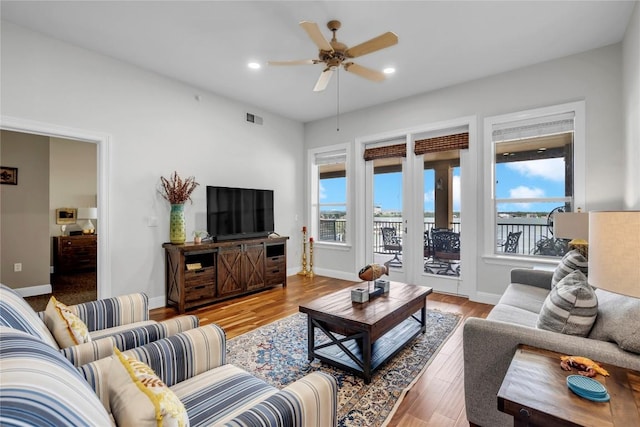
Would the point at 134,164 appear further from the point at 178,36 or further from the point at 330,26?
the point at 330,26

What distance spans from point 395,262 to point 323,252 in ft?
4.80

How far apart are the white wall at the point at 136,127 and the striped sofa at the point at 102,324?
189cm

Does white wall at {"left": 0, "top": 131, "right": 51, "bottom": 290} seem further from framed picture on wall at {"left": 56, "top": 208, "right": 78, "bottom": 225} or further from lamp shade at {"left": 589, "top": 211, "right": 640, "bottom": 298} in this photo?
lamp shade at {"left": 589, "top": 211, "right": 640, "bottom": 298}

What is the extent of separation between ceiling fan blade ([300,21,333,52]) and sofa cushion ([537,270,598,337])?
7.88 feet

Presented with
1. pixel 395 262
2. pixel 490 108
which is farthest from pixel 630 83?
pixel 395 262

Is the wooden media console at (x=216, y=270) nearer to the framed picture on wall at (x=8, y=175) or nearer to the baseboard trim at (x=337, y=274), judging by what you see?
the baseboard trim at (x=337, y=274)

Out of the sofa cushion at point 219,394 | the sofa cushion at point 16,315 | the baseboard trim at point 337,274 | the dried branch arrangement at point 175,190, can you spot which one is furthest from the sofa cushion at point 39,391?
the baseboard trim at point 337,274

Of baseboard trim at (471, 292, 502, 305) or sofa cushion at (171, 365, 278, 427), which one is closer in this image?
sofa cushion at (171, 365, 278, 427)

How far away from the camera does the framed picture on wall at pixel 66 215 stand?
5.95 m

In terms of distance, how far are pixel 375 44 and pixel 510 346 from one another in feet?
7.86

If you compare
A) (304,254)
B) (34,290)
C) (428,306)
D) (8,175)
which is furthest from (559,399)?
(8,175)

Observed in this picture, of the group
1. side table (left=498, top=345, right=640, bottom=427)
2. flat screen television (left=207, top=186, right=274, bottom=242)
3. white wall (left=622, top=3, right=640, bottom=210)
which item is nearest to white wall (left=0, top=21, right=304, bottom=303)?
flat screen television (left=207, top=186, right=274, bottom=242)

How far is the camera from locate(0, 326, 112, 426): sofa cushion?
51 cm

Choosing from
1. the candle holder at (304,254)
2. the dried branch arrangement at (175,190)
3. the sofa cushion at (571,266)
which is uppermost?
the dried branch arrangement at (175,190)
